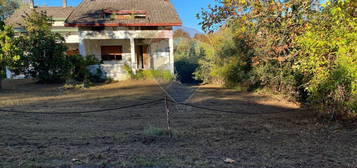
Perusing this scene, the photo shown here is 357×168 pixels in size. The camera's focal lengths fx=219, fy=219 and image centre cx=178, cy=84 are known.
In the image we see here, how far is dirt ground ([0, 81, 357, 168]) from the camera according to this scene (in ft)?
10.3

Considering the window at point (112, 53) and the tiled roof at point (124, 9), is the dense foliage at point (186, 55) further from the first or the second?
the window at point (112, 53)

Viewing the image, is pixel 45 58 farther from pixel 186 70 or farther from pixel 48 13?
pixel 186 70

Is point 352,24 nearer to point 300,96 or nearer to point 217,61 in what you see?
point 300,96

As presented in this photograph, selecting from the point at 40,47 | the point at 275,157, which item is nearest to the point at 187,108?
the point at 275,157

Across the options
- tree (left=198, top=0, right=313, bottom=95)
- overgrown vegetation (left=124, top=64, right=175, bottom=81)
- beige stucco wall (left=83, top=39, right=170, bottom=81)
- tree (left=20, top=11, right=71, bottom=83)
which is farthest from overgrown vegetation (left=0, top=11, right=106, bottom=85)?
tree (left=198, top=0, right=313, bottom=95)

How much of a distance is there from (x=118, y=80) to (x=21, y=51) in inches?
226

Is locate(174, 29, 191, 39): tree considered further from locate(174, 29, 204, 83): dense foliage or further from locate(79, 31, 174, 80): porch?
locate(79, 31, 174, 80): porch

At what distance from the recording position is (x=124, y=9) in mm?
16094

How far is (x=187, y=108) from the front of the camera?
24.5 ft

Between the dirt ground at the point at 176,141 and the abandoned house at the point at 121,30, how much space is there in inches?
352

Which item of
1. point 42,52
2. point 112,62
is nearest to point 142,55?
point 112,62

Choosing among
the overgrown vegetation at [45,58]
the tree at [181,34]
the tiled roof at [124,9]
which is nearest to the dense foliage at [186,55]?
the tree at [181,34]

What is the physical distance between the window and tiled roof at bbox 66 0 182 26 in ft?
8.31

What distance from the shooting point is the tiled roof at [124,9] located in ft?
48.0
